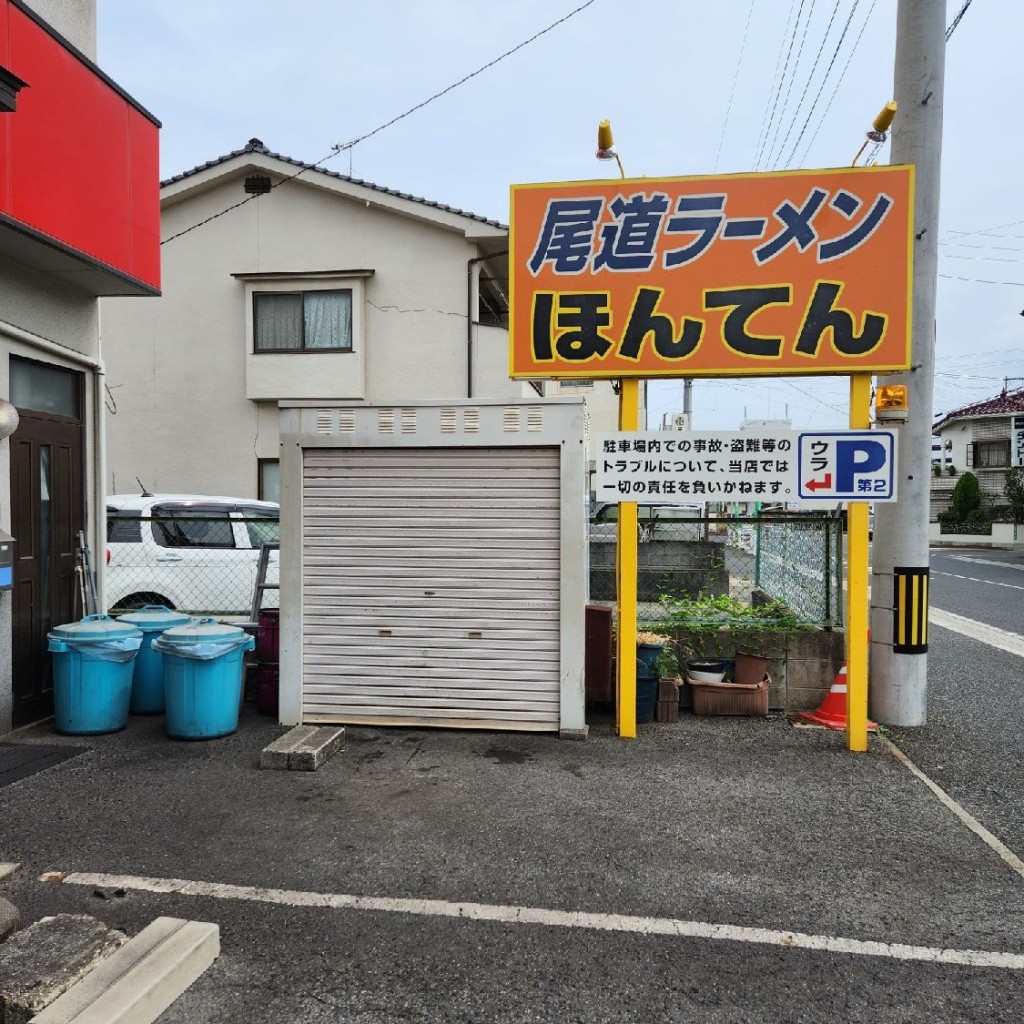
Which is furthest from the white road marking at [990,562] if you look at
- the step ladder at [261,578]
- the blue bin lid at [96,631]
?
the blue bin lid at [96,631]

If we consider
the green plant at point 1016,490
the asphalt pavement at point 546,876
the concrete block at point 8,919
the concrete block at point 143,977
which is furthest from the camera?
→ the green plant at point 1016,490

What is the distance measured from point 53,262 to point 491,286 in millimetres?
12015

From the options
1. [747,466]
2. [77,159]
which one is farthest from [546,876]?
[77,159]

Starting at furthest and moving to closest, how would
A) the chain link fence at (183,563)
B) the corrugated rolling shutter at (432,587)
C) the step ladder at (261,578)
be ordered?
1. the chain link fence at (183,563)
2. the step ladder at (261,578)
3. the corrugated rolling shutter at (432,587)

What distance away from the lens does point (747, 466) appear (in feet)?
19.3

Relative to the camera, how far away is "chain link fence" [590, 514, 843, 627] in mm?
7035

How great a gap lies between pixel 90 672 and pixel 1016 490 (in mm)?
35960

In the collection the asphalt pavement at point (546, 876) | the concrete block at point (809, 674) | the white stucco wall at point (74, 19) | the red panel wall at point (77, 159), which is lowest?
the asphalt pavement at point (546, 876)

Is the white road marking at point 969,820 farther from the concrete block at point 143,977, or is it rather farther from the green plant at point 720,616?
the concrete block at point 143,977

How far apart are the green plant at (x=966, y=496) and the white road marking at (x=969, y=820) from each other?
3693 cm

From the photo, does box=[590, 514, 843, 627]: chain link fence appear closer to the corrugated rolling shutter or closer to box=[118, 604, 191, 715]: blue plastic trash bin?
the corrugated rolling shutter

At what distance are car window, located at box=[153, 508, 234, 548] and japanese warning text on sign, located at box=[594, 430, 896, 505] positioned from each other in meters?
5.28

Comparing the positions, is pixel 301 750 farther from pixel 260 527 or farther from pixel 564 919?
pixel 260 527

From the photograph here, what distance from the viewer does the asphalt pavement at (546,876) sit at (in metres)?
2.91
